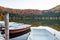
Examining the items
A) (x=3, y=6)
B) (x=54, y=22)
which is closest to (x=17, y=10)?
(x=3, y=6)

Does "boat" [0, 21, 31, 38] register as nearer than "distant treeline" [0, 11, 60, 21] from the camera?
Yes

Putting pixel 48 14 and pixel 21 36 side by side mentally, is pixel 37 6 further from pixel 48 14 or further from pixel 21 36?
pixel 21 36

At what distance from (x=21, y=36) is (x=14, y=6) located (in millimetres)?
884

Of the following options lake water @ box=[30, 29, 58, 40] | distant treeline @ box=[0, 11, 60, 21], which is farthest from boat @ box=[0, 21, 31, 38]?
lake water @ box=[30, 29, 58, 40]

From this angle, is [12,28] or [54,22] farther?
[54,22]

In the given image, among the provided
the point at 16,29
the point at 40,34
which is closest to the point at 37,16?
the point at 40,34

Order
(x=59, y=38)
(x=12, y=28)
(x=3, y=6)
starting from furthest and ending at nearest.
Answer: (x=3, y=6)
(x=12, y=28)
(x=59, y=38)

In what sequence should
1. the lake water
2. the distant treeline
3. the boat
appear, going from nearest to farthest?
the boat, the distant treeline, the lake water

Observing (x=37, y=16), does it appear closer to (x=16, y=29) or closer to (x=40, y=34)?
(x=40, y=34)

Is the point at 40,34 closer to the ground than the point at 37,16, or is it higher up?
closer to the ground

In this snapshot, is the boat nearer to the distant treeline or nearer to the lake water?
the distant treeline

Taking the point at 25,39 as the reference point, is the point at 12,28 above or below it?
above

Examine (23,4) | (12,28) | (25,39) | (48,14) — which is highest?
(23,4)

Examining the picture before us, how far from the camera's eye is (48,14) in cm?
413
